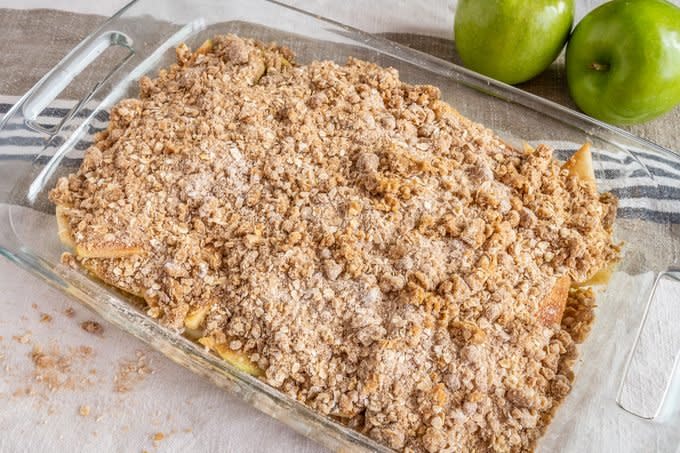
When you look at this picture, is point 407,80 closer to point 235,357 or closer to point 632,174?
point 632,174

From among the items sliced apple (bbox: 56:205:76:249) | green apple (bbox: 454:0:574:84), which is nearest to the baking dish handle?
green apple (bbox: 454:0:574:84)

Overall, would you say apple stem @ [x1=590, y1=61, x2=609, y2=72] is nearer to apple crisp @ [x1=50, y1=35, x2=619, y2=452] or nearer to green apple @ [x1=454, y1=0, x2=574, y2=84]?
green apple @ [x1=454, y1=0, x2=574, y2=84]

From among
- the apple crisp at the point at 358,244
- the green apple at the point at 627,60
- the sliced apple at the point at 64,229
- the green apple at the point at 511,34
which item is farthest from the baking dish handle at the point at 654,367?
the sliced apple at the point at 64,229

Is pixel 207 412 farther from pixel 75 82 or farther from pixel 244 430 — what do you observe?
pixel 75 82

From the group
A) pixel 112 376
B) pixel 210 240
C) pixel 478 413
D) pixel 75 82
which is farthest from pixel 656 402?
pixel 75 82

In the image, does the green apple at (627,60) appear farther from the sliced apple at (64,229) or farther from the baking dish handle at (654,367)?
the sliced apple at (64,229)

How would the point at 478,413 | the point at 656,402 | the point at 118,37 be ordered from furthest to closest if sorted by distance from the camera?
the point at 118,37, the point at 656,402, the point at 478,413
